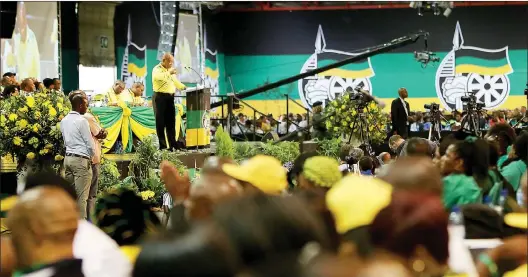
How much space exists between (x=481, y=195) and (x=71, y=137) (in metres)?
3.83

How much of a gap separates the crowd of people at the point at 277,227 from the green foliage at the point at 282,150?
6732mm

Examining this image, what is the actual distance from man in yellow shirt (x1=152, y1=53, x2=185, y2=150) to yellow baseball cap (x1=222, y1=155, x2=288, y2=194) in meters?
6.36

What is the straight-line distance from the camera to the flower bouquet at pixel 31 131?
20.5 feet

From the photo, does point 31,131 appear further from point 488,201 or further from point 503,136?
point 488,201

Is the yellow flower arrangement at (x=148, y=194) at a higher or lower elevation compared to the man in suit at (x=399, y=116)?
lower

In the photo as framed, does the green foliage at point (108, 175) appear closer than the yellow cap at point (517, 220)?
No

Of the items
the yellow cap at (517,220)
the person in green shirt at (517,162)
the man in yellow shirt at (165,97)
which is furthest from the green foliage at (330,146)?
the yellow cap at (517,220)

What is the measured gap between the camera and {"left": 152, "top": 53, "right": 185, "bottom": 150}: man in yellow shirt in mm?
8672

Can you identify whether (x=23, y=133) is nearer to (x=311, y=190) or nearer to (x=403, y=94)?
(x=311, y=190)

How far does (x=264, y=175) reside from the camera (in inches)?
89.8

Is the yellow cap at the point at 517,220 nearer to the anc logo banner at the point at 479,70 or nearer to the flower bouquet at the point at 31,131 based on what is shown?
the flower bouquet at the point at 31,131

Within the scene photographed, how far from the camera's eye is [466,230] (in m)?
2.49

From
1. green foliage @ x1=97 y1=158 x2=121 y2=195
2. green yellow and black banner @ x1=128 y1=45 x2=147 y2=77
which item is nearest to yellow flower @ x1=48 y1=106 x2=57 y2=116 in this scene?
green foliage @ x1=97 y1=158 x2=121 y2=195

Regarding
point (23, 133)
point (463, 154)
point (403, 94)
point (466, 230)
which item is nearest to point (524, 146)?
point (463, 154)
